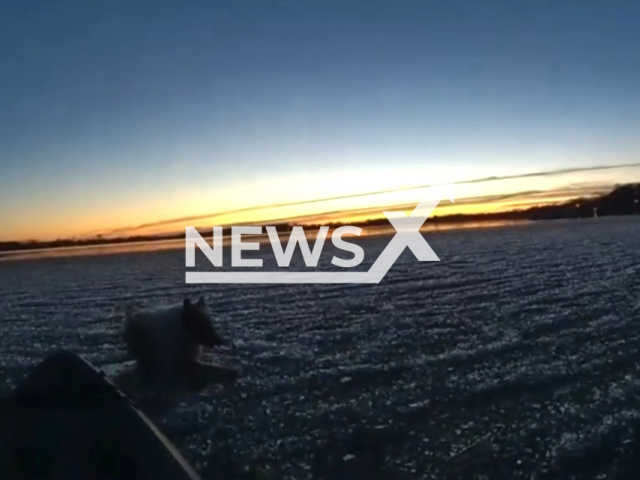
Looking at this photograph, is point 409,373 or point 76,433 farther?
point 409,373

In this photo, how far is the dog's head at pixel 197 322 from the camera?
12297 mm

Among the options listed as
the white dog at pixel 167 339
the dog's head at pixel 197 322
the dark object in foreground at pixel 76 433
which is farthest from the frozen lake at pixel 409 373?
the dark object in foreground at pixel 76 433

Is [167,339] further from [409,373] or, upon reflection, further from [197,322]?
[409,373]

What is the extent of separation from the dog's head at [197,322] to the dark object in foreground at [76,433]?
18.5 feet

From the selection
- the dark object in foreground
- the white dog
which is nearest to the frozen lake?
the white dog

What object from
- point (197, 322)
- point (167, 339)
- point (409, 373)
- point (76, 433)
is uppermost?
point (197, 322)

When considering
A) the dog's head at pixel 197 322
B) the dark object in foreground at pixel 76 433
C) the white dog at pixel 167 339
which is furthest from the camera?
the dog's head at pixel 197 322

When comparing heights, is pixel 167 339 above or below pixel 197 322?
below

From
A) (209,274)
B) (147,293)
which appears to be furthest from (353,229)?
(147,293)

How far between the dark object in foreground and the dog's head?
18.5 feet

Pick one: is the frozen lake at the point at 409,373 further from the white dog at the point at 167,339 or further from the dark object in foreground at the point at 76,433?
the dark object in foreground at the point at 76,433

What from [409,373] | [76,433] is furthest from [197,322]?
[76,433]

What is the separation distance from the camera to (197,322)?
12.5 meters

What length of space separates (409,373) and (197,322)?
4696 mm
